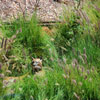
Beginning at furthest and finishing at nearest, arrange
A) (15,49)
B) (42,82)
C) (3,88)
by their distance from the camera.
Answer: (15,49)
(42,82)
(3,88)

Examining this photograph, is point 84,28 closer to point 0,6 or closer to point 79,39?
point 79,39

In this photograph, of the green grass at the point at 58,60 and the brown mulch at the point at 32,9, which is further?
the brown mulch at the point at 32,9

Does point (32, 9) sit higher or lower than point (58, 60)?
lower

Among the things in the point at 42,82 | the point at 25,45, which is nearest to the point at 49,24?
the point at 25,45

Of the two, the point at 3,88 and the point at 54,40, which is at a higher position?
the point at 3,88

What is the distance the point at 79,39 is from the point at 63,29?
51 cm

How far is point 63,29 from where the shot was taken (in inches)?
201

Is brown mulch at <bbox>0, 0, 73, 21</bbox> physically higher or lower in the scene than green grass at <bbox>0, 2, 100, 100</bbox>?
lower

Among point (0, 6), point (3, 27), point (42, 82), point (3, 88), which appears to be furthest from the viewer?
point (0, 6)

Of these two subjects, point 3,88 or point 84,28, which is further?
point 84,28

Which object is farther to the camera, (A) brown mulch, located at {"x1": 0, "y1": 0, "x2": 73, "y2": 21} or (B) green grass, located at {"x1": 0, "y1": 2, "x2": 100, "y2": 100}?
(A) brown mulch, located at {"x1": 0, "y1": 0, "x2": 73, "y2": 21}

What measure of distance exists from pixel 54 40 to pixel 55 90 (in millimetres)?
1776

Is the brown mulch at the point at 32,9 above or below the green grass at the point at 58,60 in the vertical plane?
below

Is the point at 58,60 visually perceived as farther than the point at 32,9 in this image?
No
